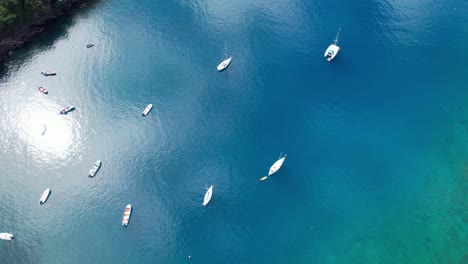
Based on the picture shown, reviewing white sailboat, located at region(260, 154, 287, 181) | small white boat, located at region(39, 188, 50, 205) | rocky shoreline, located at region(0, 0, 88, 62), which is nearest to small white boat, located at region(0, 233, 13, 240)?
small white boat, located at region(39, 188, 50, 205)

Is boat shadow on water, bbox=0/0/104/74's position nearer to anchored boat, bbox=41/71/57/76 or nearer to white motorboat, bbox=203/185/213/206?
anchored boat, bbox=41/71/57/76

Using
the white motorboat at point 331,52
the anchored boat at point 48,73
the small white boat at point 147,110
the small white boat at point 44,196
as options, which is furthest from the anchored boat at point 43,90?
the white motorboat at point 331,52

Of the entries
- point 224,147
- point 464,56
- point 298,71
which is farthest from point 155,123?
point 464,56

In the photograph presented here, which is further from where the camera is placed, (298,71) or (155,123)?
(298,71)

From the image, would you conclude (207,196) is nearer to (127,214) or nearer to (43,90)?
(127,214)

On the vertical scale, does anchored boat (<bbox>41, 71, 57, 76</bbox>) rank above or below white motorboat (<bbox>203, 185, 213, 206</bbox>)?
above

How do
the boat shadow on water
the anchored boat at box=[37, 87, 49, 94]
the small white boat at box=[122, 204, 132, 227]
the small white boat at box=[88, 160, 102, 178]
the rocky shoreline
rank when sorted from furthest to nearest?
the rocky shoreline, the boat shadow on water, the anchored boat at box=[37, 87, 49, 94], the small white boat at box=[88, 160, 102, 178], the small white boat at box=[122, 204, 132, 227]

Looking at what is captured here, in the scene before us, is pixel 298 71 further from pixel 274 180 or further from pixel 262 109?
pixel 274 180
